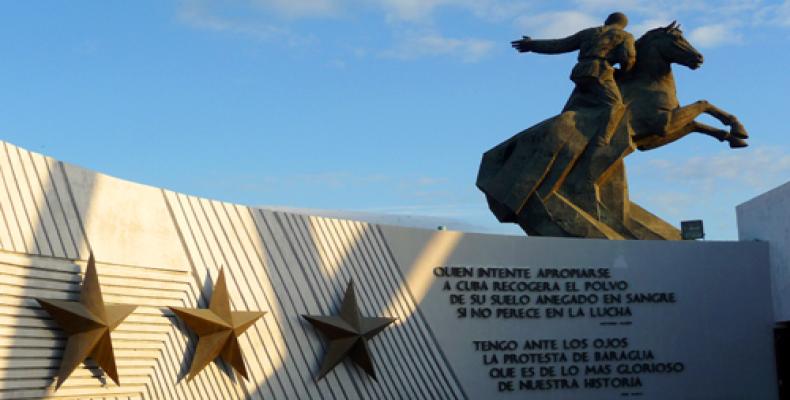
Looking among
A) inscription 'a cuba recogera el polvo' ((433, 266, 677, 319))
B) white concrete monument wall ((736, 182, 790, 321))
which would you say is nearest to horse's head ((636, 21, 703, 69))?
white concrete monument wall ((736, 182, 790, 321))

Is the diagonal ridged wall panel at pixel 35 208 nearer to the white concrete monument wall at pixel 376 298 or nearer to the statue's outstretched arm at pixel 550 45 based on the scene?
the white concrete monument wall at pixel 376 298

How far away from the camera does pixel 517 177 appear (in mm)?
19281

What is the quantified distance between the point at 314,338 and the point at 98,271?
3494mm

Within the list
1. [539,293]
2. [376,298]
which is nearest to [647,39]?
[539,293]

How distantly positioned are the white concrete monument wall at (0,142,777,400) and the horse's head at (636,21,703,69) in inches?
155

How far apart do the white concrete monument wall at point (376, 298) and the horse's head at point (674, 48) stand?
3936 mm

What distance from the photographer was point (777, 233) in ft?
57.0

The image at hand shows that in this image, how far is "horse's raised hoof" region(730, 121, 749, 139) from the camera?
1983 centimetres

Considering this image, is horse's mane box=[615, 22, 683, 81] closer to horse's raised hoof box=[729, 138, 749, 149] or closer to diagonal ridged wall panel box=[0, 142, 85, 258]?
horse's raised hoof box=[729, 138, 749, 149]

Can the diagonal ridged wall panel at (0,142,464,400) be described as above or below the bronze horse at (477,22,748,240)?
below

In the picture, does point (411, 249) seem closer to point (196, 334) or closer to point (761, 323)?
point (196, 334)

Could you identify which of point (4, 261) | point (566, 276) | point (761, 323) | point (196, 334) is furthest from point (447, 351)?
point (4, 261)

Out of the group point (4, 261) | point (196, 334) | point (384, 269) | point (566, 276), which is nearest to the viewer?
point (4, 261)

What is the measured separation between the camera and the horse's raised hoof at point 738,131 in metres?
19.8
